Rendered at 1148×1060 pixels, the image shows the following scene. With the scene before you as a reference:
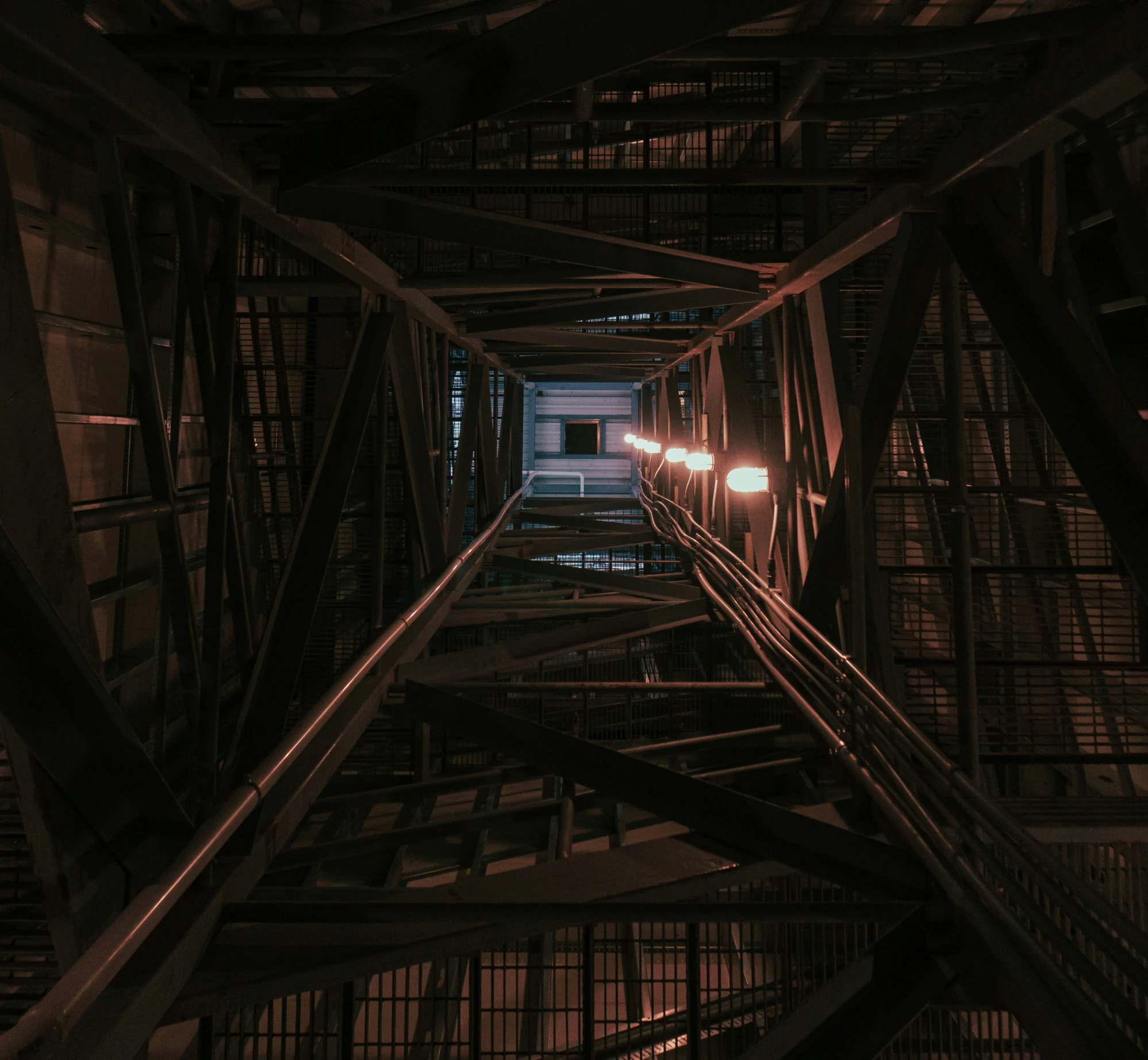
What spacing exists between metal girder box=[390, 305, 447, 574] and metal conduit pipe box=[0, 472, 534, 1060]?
3.55 meters

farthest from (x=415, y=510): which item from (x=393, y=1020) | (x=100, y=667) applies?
(x=100, y=667)

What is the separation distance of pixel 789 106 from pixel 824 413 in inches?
84.8

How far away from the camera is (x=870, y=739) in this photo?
4.36 metres

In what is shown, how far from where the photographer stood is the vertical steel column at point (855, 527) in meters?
5.01

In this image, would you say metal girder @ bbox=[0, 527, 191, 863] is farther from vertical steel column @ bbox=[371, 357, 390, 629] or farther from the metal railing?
vertical steel column @ bbox=[371, 357, 390, 629]

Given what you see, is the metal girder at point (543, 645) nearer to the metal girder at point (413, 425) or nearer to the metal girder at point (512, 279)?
the metal girder at point (413, 425)

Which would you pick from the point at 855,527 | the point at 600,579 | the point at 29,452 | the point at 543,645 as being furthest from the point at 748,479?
the point at 29,452

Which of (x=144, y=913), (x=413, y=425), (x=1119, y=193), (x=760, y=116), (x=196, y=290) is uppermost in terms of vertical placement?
(x=760, y=116)

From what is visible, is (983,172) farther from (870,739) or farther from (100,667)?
(100,667)

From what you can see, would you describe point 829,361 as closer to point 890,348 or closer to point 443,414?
point 890,348

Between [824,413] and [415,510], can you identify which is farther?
[415,510]

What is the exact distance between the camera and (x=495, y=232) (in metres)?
5.85

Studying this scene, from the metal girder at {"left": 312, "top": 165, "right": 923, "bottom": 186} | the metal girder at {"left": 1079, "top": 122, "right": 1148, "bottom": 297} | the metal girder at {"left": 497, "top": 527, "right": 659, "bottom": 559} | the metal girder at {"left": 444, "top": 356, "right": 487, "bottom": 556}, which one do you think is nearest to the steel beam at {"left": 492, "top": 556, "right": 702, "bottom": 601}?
the metal girder at {"left": 497, "top": 527, "right": 659, "bottom": 559}

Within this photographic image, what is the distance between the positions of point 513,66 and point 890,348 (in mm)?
2571
